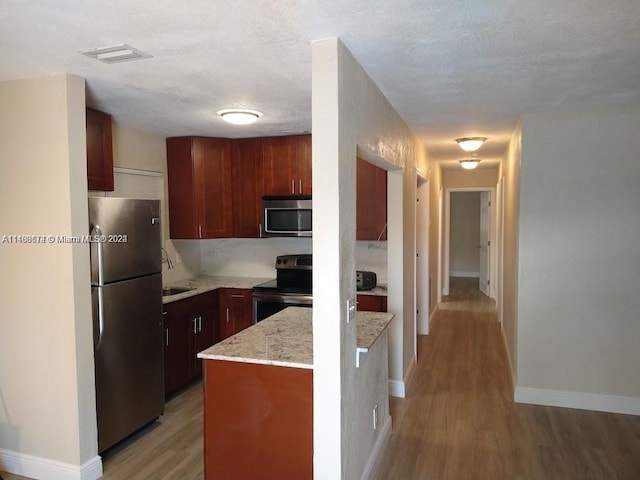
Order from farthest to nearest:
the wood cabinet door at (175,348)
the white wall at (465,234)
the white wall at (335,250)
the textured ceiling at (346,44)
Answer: the white wall at (465,234), the wood cabinet door at (175,348), the white wall at (335,250), the textured ceiling at (346,44)

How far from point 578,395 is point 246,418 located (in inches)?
110

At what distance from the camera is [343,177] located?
80.7 inches

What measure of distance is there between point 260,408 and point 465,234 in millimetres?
9380

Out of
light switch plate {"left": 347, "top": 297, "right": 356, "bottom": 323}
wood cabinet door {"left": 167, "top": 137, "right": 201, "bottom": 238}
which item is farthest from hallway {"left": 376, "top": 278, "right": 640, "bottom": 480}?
wood cabinet door {"left": 167, "top": 137, "right": 201, "bottom": 238}

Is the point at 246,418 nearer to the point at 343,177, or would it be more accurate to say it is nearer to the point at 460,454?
the point at 343,177

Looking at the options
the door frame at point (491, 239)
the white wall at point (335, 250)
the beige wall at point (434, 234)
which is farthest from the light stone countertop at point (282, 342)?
the door frame at point (491, 239)

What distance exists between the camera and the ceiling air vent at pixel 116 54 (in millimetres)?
2078

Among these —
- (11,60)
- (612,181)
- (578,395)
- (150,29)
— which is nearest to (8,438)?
(11,60)

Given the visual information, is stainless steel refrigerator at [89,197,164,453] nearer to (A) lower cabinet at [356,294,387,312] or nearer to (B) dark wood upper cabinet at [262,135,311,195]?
(B) dark wood upper cabinet at [262,135,311,195]

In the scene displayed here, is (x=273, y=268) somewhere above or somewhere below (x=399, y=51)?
below

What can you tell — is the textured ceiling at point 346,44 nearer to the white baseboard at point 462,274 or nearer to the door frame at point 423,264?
the door frame at point 423,264

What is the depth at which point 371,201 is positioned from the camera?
4.24 m

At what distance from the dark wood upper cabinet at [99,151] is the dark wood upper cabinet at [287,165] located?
1.53 m

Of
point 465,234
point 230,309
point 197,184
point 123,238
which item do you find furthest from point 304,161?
point 465,234
